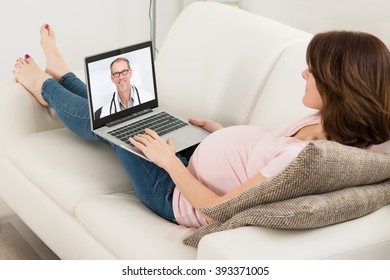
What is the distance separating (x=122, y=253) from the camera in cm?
195

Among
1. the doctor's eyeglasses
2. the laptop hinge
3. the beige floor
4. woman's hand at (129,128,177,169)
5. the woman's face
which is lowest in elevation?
the beige floor

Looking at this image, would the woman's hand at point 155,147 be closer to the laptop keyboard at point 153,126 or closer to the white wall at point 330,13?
the laptop keyboard at point 153,126

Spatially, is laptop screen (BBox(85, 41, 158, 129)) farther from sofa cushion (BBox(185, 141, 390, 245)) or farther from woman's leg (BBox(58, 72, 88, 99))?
sofa cushion (BBox(185, 141, 390, 245))

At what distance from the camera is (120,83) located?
2311 millimetres

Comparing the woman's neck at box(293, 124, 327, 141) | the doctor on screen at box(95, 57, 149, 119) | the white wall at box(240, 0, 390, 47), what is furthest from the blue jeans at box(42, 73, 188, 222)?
the white wall at box(240, 0, 390, 47)

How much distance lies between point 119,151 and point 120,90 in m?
0.20

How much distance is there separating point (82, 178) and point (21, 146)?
1.19 feet

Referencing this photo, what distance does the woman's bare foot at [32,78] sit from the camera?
103 inches

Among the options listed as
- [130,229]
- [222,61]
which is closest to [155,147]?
[130,229]

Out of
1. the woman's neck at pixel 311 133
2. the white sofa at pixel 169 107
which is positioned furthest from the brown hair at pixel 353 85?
the white sofa at pixel 169 107

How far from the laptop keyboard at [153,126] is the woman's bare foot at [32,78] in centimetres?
47

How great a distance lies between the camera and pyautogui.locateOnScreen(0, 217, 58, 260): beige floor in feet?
8.38

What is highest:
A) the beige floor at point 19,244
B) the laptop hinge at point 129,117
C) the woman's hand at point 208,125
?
the laptop hinge at point 129,117
